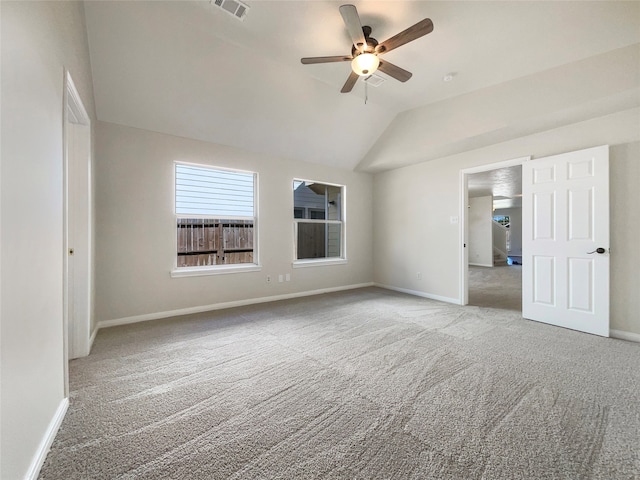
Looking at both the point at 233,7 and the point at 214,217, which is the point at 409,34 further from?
the point at 214,217

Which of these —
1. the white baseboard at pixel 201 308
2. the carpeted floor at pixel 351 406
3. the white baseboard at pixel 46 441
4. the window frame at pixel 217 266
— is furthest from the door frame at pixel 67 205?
the window frame at pixel 217 266

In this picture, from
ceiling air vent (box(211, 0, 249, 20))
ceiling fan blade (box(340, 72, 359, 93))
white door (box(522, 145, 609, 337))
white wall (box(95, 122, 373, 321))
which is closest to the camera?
ceiling air vent (box(211, 0, 249, 20))

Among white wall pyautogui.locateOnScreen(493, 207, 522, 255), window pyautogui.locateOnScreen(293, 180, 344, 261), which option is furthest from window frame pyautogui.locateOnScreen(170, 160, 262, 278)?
white wall pyautogui.locateOnScreen(493, 207, 522, 255)

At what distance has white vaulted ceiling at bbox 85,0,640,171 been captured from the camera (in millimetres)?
2428

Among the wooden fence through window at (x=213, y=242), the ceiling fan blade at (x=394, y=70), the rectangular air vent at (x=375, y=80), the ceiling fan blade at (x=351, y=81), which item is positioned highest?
the rectangular air vent at (x=375, y=80)

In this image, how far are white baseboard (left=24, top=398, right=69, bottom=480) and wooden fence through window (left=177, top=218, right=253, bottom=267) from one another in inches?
93.7

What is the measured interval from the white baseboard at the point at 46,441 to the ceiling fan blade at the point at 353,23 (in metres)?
3.21

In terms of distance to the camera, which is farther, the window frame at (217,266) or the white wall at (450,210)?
the window frame at (217,266)

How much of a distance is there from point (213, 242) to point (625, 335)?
532 cm

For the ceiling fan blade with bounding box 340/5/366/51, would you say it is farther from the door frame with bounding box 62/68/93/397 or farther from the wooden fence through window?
the wooden fence through window

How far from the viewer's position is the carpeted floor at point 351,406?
1.33 meters

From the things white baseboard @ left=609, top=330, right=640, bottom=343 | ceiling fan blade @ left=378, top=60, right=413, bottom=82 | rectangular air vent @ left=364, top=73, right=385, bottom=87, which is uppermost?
rectangular air vent @ left=364, top=73, right=385, bottom=87

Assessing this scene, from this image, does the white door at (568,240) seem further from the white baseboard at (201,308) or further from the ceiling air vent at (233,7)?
the ceiling air vent at (233,7)

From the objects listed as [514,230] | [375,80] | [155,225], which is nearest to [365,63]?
[375,80]
